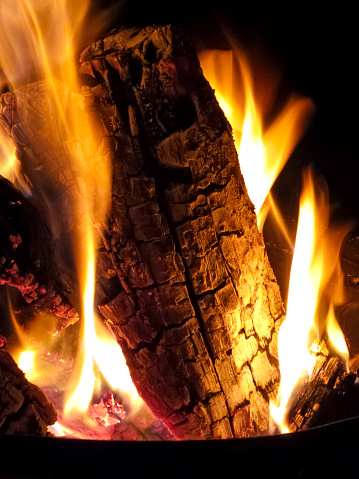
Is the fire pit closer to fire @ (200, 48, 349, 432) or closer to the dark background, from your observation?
fire @ (200, 48, 349, 432)

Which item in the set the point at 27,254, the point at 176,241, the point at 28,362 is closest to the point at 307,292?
the point at 176,241

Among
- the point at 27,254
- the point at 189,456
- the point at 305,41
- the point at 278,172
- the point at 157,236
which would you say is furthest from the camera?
the point at 278,172

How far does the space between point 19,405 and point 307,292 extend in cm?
202

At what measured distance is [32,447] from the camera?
1.26 m

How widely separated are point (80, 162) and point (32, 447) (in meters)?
1.40

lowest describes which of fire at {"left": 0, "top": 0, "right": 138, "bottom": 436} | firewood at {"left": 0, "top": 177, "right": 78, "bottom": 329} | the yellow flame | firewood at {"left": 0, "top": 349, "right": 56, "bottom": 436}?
firewood at {"left": 0, "top": 349, "right": 56, "bottom": 436}

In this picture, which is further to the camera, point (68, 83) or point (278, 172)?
point (278, 172)

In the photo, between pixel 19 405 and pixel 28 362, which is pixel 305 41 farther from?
pixel 28 362

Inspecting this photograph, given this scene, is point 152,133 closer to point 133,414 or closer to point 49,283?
point 49,283

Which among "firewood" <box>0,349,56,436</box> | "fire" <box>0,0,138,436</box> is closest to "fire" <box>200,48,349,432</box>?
"fire" <box>0,0,138,436</box>

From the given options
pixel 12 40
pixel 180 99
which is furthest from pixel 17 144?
pixel 180 99

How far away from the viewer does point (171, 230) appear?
2.11 metres

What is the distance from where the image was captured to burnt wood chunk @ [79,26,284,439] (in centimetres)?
203

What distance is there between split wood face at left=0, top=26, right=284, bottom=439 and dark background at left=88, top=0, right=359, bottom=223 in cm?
74
